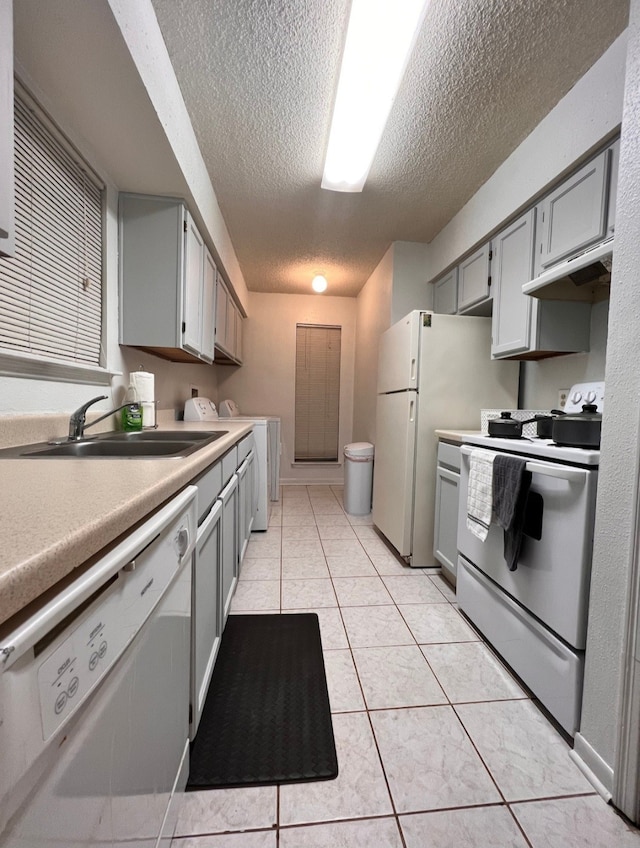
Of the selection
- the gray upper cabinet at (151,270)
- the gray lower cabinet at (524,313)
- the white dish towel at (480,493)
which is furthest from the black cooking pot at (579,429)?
the gray upper cabinet at (151,270)

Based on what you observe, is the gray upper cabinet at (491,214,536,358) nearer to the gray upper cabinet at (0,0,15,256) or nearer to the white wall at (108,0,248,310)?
the white wall at (108,0,248,310)

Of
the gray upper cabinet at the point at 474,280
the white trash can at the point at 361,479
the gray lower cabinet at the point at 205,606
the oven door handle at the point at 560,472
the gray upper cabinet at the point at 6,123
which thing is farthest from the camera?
the white trash can at the point at 361,479

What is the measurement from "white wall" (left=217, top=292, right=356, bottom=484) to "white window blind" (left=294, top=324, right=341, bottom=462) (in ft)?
0.28

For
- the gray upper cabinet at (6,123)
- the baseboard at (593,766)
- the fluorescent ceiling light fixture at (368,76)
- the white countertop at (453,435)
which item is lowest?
the baseboard at (593,766)

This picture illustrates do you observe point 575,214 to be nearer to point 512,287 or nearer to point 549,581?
point 512,287

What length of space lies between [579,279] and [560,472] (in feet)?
3.03

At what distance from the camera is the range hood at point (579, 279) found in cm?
125

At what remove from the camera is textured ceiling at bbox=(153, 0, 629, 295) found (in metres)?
1.33

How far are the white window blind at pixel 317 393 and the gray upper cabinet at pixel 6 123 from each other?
13.1 ft

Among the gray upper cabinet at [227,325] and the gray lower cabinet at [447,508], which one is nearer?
the gray lower cabinet at [447,508]

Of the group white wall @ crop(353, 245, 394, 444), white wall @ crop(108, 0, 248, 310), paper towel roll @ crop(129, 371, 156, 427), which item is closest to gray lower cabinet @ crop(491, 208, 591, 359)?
white wall @ crop(353, 245, 394, 444)

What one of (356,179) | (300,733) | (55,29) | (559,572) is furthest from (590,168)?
(300,733)

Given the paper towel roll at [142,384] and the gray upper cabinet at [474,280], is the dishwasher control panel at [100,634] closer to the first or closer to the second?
the paper towel roll at [142,384]

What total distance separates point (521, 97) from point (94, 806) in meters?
2.60
